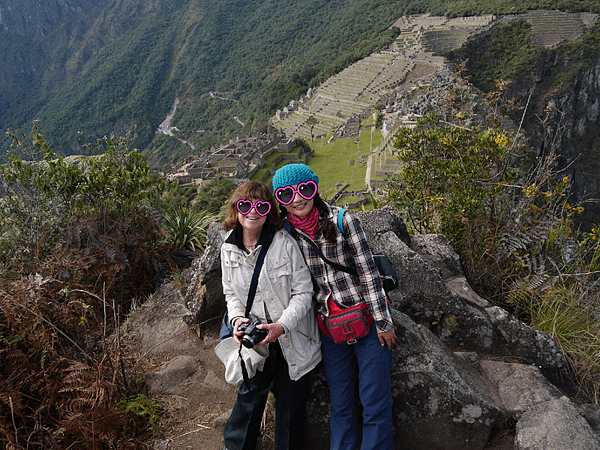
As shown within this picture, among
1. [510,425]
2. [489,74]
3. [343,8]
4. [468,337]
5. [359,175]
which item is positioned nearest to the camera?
[510,425]

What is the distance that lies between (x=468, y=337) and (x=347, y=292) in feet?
3.78

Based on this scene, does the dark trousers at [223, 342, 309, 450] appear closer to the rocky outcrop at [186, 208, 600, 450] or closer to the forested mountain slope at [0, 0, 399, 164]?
the rocky outcrop at [186, 208, 600, 450]

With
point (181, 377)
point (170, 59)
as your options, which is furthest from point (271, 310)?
point (170, 59)

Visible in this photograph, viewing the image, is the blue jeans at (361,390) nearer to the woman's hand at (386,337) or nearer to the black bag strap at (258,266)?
the woman's hand at (386,337)

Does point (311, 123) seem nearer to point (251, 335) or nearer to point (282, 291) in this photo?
point (282, 291)

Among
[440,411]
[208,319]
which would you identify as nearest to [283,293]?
[440,411]

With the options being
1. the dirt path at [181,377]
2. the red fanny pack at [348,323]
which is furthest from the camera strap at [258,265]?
→ the dirt path at [181,377]

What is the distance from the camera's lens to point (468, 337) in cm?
259

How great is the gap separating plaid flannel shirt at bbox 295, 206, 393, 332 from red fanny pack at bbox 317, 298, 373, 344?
0.15 feet

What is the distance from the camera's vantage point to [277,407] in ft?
6.93

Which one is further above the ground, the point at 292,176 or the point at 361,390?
the point at 292,176

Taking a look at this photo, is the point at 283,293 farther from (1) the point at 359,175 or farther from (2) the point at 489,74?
(2) the point at 489,74

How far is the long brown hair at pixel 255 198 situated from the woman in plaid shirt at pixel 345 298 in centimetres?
6

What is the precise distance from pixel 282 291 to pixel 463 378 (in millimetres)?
1194
